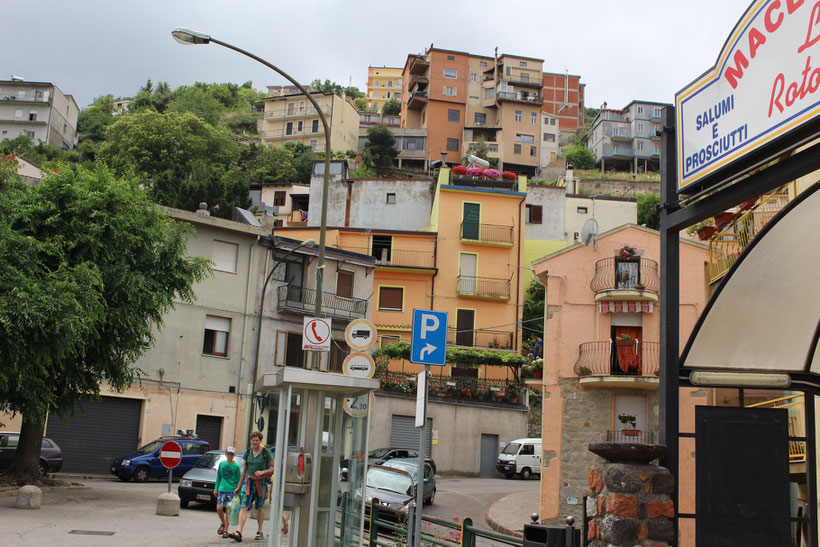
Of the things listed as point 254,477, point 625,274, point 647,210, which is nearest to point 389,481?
point 254,477

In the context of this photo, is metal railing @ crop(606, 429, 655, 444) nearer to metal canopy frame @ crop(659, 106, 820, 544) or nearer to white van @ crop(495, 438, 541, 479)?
white van @ crop(495, 438, 541, 479)

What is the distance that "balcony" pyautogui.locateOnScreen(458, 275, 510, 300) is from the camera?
4903 centimetres

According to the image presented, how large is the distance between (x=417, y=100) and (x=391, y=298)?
51718 mm

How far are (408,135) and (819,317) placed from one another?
88.3 metres

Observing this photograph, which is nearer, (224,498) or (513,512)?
(224,498)

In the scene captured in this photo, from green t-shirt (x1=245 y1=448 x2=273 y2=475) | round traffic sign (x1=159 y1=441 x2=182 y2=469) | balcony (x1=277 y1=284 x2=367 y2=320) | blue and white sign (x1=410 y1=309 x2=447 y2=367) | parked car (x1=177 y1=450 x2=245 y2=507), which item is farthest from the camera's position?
balcony (x1=277 y1=284 x2=367 y2=320)

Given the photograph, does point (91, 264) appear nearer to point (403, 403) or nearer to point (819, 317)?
point (819, 317)

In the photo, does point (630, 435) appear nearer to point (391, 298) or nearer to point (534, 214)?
point (391, 298)

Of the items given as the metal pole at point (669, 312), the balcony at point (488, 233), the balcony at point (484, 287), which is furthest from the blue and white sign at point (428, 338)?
the balcony at point (488, 233)

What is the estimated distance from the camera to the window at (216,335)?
35438 millimetres

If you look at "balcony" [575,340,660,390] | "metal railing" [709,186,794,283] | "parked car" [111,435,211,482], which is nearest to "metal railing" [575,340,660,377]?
"balcony" [575,340,660,390]

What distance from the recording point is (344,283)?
4300cm

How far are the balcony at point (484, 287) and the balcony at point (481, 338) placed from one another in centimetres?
208

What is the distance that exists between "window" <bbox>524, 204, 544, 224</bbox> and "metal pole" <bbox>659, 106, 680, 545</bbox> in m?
53.7
